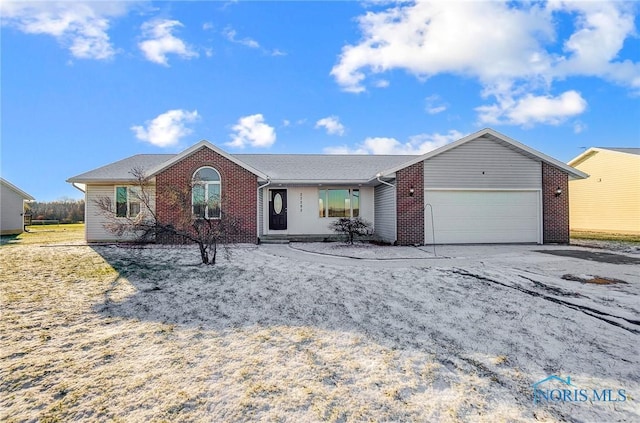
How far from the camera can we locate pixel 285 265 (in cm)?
773

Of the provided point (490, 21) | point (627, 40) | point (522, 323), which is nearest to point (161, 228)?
point (522, 323)

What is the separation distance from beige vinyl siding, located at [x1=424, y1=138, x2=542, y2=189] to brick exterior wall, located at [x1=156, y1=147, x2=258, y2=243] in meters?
6.56

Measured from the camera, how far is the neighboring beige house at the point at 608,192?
55.7ft

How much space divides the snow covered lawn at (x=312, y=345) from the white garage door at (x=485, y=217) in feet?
17.2

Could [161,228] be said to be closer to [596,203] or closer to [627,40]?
[627,40]

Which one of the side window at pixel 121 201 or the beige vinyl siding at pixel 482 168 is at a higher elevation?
the beige vinyl siding at pixel 482 168

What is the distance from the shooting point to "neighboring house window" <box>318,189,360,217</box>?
14.6m

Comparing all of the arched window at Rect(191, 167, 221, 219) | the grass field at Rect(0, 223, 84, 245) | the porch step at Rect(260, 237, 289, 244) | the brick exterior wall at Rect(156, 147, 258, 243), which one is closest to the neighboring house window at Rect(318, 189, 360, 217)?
the porch step at Rect(260, 237, 289, 244)

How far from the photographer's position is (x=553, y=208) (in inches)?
481

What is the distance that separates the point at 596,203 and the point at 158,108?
79.0ft

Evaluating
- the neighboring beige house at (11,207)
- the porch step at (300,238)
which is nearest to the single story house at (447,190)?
the porch step at (300,238)

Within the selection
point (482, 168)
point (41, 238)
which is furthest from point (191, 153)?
point (482, 168)

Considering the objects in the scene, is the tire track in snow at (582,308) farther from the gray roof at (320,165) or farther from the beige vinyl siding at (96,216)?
the beige vinyl siding at (96,216)

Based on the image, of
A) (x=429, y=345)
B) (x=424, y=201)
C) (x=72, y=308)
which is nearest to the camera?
(x=429, y=345)
